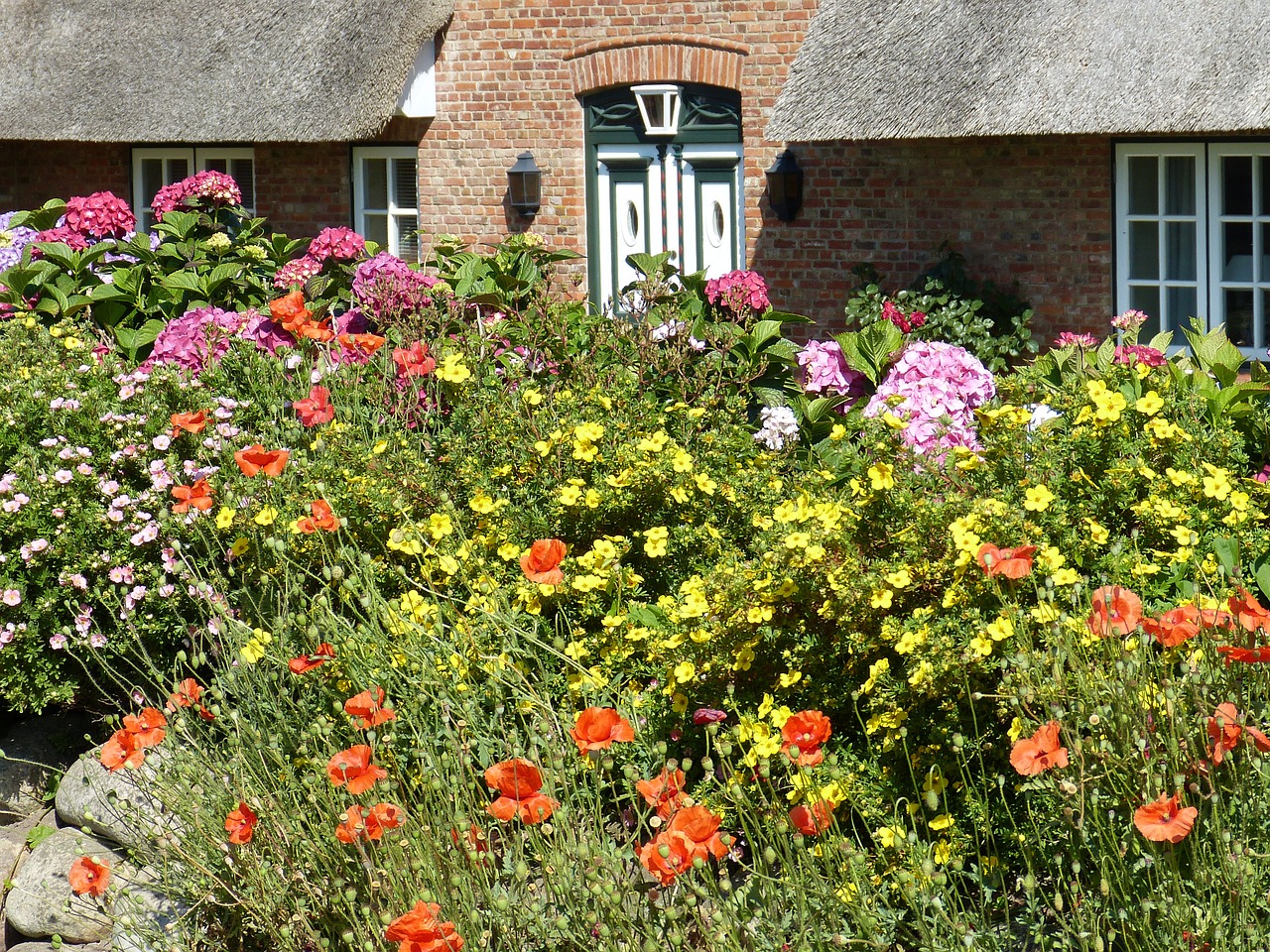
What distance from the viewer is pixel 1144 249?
8.68 meters

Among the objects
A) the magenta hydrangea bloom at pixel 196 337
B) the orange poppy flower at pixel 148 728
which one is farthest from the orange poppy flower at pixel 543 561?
the magenta hydrangea bloom at pixel 196 337

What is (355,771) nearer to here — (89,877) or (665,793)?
(665,793)

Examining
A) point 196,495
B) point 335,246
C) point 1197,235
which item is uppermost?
point 1197,235

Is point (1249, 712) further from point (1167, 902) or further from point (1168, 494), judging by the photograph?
point (1168, 494)

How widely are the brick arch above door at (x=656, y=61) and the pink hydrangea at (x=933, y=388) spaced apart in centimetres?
521

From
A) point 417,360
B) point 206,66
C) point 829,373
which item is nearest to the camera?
point 417,360

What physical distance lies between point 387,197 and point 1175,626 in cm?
945

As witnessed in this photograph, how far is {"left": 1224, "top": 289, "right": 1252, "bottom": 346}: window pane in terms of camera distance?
8.42 m

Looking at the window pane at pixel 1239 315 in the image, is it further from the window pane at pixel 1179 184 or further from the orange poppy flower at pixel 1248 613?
the orange poppy flower at pixel 1248 613

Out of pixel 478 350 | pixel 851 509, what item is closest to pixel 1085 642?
pixel 851 509

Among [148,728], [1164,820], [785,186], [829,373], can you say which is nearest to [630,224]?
[785,186]

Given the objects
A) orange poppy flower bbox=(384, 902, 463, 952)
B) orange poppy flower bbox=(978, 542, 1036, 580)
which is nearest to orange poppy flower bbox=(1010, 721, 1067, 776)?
orange poppy flower bbox=(978, 542, 1036, 580)

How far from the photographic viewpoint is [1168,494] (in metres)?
3.26

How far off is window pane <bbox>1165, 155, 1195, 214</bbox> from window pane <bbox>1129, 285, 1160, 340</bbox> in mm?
446
